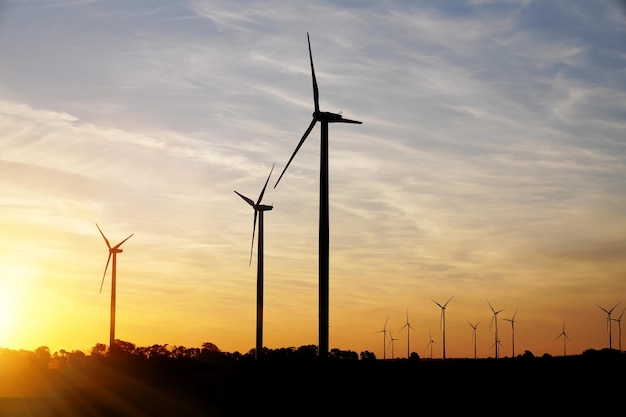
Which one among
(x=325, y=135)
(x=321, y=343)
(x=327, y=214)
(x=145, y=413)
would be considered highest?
(x=325, y=135)

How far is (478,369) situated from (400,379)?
2772 centimetres

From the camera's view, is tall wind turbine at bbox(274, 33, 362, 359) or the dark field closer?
tall wind turbine at bbox(274, 33, 362, 359)

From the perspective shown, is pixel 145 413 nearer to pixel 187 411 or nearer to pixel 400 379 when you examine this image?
pixel 187 411

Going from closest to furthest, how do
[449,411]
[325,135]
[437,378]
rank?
1. [325,135]
2. [449,411]
3. [437,378]

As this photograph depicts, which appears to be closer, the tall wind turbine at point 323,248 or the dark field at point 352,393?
the tall wind turbine at point 323,248

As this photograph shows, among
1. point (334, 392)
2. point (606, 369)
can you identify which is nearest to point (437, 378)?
point (606, 369)

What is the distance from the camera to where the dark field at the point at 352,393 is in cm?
10825

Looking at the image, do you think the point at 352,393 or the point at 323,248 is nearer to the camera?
the point at 323,248

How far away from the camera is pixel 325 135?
91.4m

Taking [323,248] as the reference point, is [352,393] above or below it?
below

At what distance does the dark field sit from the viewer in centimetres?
10825

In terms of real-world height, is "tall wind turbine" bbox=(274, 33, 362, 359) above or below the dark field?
above

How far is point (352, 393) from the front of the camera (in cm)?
12812

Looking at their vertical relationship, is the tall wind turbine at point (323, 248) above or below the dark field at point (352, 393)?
above
